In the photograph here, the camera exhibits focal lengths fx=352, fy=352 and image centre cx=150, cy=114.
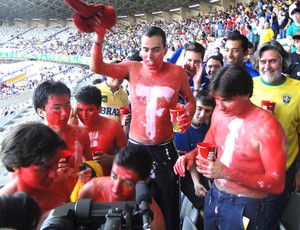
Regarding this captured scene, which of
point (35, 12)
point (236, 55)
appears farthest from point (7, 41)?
point (236, 55)

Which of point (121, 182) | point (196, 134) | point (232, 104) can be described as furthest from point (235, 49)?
point (121, 182)

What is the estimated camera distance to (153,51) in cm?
300

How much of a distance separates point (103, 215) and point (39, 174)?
0.75 metres

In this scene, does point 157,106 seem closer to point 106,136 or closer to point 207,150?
point 106,136

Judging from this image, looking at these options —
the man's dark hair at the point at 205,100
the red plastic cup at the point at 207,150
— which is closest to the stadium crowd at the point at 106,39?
the man's dark hair at the point at 205,100

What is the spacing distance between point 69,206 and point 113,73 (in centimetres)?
188

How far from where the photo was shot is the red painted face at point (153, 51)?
117 inches

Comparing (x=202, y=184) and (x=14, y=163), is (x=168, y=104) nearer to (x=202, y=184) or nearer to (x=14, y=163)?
(x=202, y=184)

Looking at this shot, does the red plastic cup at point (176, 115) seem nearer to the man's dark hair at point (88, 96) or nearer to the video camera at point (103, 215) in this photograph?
the man's dark hair at point (88, 96)

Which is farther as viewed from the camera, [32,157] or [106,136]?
[106,136]

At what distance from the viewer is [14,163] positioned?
71.6 inches

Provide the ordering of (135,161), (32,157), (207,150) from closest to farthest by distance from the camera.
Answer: (32,157)
(207,150)
(135,161)

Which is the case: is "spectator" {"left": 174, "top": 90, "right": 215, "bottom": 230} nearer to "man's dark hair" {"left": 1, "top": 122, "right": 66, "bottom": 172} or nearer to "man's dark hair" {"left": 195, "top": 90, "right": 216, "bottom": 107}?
"man's dark hair" {"left": 195, "top": 90, "right": 216, "bottom": 107}

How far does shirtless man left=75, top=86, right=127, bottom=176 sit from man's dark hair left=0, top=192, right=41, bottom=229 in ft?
5.34
